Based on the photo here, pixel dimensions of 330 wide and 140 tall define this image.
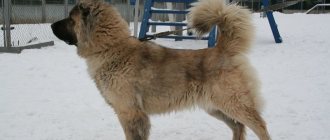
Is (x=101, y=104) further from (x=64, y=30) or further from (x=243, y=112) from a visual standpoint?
(x=243, y=112)

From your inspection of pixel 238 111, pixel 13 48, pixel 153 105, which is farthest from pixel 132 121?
pixel 13 48

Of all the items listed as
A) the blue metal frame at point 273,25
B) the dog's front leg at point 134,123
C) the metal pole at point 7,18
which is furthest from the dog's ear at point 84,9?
the blue metal frame at point 273,25

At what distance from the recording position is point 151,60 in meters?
3.57

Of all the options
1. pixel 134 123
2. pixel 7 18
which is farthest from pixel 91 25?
pixel 7 18

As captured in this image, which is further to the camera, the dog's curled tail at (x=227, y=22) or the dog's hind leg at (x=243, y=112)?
the dog's curled tail at (x=227, y=22)

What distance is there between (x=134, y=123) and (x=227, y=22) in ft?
4.18

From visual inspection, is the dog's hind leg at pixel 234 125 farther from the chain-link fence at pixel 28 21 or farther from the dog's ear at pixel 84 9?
the chain-link fence at pixel 28 21

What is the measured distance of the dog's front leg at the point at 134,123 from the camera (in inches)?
138

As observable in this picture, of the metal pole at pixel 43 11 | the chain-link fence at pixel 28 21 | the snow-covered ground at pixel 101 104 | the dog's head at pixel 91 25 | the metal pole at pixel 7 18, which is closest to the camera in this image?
the dog's head at pixel 91 25

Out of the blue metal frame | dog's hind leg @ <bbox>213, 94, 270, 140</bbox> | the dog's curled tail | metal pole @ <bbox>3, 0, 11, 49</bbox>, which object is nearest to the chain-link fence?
metal pole @ <bbox>3, 0, 11, 49</bbox>

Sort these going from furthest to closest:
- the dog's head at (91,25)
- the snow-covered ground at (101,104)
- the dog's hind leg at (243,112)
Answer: the snow-covered ground at (101,104) → the dog's head at (91,25) → the dog's hind leg at (243,112)

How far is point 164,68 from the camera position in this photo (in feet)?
11.7

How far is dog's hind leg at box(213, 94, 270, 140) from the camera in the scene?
342 cm

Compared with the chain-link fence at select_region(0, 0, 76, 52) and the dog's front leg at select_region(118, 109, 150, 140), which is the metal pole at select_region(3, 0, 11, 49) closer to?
the chain-link fence at select_region(0, 0, 76, 52)
